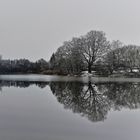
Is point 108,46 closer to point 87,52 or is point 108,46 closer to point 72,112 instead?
point 87,52

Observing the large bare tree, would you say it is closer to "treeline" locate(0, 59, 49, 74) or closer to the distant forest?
the distant forest

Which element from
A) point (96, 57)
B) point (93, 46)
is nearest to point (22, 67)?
point (96, 57)

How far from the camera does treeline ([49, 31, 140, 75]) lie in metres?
46.6

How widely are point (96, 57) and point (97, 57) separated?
0.58 ft

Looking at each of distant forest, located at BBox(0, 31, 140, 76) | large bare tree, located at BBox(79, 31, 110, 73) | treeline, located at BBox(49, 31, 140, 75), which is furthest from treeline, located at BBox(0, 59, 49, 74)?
large bare tree, located at BBox(79, 31, 110, 73)

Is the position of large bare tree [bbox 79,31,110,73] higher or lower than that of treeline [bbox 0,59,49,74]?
higher

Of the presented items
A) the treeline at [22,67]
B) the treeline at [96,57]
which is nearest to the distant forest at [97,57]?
the treeline at [96,57]

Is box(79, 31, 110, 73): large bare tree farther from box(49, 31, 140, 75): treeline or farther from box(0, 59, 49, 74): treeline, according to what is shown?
box(0, 59, 49, 74): treeline

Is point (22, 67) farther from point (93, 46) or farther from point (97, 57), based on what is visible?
point (93, 46)

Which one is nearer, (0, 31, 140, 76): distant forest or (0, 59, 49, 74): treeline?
(0, 31, 140, 76): distant forest

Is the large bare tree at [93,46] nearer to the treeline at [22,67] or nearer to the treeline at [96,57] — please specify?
the treeline at [96,57]

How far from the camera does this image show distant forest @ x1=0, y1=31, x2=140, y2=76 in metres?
46.6

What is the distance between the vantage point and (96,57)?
47.4 metres

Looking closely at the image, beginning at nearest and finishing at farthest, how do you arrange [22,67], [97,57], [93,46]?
[93,46], [97,57], [22,67]
